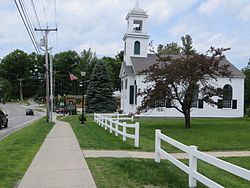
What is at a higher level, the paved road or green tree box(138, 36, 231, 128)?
green tree box(138, 36, 231, 128)

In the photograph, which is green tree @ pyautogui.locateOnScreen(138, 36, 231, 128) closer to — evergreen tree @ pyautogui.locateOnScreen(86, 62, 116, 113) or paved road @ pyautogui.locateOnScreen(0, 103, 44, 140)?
paved road @ pyautogui.locateOnScreen(0, 103, 44, 140)

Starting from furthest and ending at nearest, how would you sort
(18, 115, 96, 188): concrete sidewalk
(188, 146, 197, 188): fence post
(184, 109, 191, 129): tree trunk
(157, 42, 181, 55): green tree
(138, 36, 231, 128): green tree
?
(157, 42, 181, 55): green tree → (184, 109, 191, 129): tree trunk → (138, 36, 231, 128): green tree → (18, 115, 96, 188): concrete sidewalk → (188, 146, 197, 188): fence post

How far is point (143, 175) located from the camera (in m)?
8.62

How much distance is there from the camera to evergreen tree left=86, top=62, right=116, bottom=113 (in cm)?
6333

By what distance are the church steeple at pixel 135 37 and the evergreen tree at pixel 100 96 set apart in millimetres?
14208

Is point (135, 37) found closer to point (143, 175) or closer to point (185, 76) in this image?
point (185, 76)

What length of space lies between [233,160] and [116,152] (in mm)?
3933

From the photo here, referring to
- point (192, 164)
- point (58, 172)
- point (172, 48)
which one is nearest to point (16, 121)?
point (58, 172)

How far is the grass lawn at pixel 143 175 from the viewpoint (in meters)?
7.91

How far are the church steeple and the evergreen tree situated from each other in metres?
14.2

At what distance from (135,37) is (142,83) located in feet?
24.7

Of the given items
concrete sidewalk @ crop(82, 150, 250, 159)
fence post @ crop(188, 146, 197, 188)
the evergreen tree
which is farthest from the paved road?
fence post @ crop(188, 146, 197, 188)

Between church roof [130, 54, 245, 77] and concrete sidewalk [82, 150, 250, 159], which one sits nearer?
concrete sidewalk [82, 150, 250, 159]

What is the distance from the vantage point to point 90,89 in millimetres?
64125
